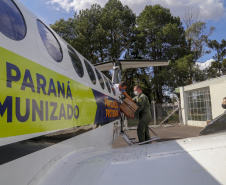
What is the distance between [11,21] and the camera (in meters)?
1.78

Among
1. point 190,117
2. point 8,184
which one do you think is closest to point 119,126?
point 8,184

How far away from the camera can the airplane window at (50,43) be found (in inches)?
91.7

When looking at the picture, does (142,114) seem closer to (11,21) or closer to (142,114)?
(142,114)

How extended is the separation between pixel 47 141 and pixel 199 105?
14.3 meters

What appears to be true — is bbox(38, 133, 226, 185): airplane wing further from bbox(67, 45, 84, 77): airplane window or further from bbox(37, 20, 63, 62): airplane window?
bbox(67, 45, 84, 77): airplane window

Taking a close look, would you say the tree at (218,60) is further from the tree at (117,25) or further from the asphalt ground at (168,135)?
the asphalt ground at (168,135)

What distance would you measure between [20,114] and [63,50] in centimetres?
147

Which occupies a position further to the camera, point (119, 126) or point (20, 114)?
point (119, 126)

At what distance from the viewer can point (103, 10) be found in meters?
25.7

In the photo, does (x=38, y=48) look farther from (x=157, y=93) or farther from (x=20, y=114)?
(x=157, y=93)

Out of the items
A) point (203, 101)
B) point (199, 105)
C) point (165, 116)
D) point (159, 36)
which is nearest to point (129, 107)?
point (203, 101)

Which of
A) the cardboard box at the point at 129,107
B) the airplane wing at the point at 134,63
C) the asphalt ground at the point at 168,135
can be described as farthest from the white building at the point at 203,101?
the cardboard box at the point at 129,107

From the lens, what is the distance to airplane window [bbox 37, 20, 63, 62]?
91.7 inches

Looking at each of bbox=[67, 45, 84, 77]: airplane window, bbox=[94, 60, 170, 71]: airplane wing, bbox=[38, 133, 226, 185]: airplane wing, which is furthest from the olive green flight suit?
bbox=[38, 133, 226, 185]: airplane wing
